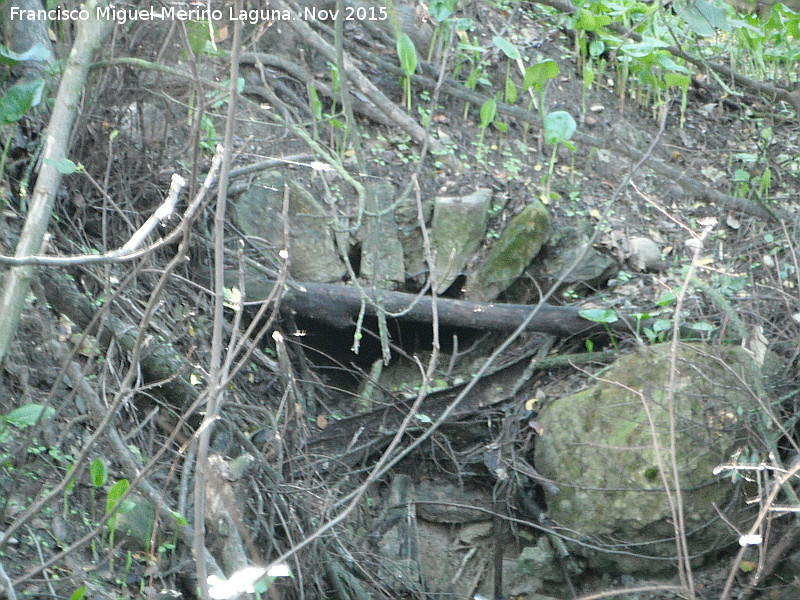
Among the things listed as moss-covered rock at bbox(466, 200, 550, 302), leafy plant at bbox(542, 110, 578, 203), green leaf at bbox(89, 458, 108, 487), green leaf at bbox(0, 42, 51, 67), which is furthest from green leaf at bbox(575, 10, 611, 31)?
green leaf at bbox(89, 458, 108, 487)

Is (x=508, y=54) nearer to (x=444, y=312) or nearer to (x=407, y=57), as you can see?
(x=407, y=57)

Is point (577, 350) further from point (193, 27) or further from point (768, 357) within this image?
point (193, 27)

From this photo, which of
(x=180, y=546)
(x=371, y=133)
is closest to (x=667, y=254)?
(x=371, y=133)

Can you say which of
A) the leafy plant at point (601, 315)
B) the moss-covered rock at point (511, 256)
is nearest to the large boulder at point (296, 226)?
the moss-covered rock at point (511, 256)

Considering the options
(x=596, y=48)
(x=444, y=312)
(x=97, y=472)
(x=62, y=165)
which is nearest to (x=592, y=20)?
(x=596, y=48)

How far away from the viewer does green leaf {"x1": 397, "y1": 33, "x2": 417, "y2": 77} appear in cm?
493

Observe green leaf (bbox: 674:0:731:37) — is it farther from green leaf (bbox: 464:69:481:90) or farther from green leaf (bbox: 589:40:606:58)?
green leaf (bbox: 589:40:606:58)

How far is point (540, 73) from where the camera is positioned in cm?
504

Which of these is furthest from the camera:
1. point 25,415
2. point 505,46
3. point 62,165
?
point 505,46

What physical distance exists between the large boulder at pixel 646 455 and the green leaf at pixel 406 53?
2.29 m

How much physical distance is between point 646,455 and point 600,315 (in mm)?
762

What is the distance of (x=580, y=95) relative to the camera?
238 inches

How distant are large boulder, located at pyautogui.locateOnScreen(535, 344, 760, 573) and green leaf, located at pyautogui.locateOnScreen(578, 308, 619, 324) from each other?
232 millimetres

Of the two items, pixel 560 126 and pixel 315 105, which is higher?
pixel 315 105
